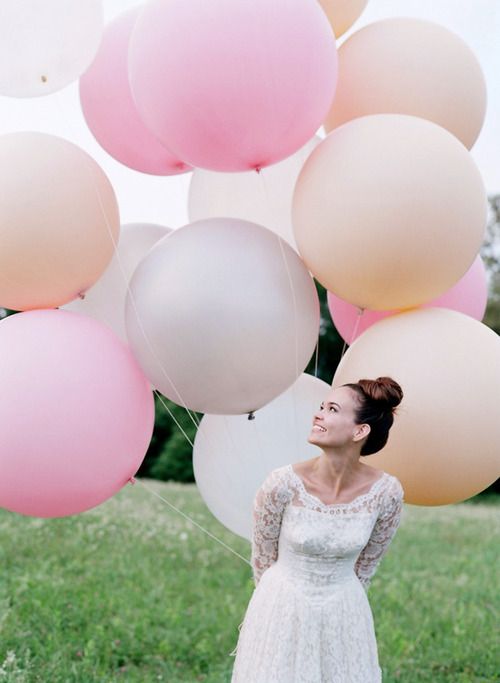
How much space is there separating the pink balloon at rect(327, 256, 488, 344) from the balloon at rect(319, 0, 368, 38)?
3.49 ft

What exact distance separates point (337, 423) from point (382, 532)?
0.42 m

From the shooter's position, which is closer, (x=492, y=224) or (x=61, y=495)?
(x=61, y=495)

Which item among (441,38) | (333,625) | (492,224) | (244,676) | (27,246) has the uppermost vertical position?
(441,38)

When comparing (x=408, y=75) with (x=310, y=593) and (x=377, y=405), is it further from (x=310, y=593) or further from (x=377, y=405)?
(x=310, y=593)

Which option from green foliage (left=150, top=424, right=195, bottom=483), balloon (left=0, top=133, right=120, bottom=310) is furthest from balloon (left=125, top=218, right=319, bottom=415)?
green foliage (left=150, top=424, right=195, bottom=483)

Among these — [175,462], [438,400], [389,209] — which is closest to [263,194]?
[389,209]

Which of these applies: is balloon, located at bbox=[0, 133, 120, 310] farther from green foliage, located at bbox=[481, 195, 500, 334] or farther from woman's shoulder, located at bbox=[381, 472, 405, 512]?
green foliage, located at bbox=[481, 195, 500, 334]

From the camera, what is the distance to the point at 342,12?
3.35 meters

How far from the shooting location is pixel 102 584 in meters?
5.47

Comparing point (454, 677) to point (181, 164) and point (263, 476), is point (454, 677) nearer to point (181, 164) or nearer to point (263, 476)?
point (263, 476)

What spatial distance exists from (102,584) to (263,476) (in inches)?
101

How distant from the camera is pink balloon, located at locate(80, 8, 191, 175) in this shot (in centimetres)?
326

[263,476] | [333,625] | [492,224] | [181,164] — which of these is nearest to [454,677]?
[263,476]

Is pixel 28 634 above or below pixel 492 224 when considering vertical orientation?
above
